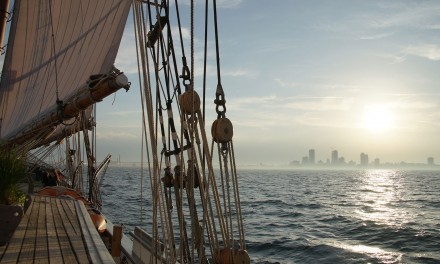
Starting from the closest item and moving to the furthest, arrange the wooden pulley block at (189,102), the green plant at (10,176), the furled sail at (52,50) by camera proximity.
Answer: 1. the wooden pulley block at (189,102)
2. the green plant at (10,176)
3. the furled sail at (52,50)

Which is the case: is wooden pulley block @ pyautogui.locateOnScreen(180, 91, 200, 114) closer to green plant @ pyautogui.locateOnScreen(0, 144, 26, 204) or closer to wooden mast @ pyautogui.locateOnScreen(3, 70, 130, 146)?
green plant @ pyautogui.locateOnScreen(0, 144, 26, 204)

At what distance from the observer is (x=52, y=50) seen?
1344cm

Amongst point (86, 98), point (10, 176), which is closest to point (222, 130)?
point (10, 176)

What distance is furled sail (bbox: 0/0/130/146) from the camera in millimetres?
12281

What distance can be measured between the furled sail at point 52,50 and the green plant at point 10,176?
6.33m

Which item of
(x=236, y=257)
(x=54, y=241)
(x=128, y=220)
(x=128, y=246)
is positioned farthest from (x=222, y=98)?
(x=128, y=220)

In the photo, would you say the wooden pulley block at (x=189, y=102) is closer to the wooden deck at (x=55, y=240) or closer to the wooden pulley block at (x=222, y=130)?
the wooden pulley block at (x=222, y=130)

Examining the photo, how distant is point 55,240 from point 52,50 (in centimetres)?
1021

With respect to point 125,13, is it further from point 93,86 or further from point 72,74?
point 93,86

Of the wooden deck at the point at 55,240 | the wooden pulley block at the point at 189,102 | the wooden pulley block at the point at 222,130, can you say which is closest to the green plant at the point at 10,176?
the wooden deck at the point at 55,240

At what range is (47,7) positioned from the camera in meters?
13.3

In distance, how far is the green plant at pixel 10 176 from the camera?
15.6ft

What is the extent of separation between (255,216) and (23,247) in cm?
1957

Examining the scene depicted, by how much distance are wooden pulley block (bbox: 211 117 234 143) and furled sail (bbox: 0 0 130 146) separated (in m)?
8.74
